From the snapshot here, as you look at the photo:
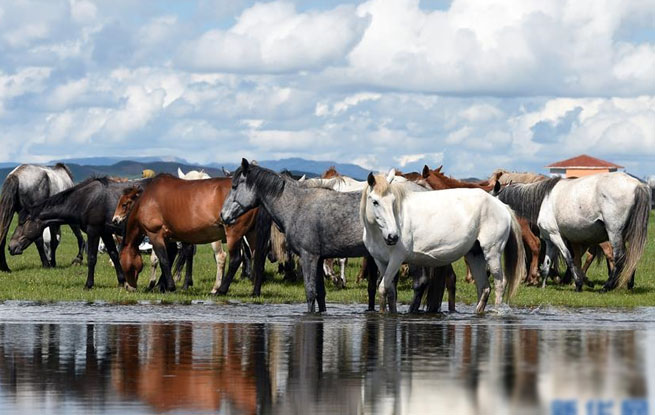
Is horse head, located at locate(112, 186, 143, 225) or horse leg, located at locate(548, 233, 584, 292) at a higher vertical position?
horse head, located at locate(112, 186, 143, 225)

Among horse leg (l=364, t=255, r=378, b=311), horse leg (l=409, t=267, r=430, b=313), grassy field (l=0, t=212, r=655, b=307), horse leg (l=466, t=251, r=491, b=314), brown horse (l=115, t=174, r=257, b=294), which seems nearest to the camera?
horse leg (l=466, t=251, r=491, b=314)

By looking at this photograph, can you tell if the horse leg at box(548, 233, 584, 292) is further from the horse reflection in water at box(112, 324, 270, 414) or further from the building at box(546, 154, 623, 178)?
the building at box(546, 154, 623, 178)

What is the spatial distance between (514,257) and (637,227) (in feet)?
18.8

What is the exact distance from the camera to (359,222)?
760 inches

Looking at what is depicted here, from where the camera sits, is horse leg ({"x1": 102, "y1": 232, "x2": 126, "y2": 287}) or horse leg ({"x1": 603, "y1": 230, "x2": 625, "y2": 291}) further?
horse leg ({"x1": 102, "y1": 232, "x2": 126, "y2": 287})

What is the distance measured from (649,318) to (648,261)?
14.0 m

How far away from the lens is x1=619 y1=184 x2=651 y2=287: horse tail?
24.0 meters

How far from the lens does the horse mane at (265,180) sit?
66.6 ft

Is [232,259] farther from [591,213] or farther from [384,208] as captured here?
[591,213]

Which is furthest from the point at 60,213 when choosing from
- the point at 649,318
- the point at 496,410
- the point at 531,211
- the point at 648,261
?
the point at 496,410

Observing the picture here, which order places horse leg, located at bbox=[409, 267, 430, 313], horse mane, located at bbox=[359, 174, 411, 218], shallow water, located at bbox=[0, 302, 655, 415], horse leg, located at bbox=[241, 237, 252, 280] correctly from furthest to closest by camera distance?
horse leg, located at bbox=[241, 237, 252, 280]
horse leg, located at bbox=[409, 267, 430, 313]
horse mane, located at bbox=[359, 174, 411, 218]
shallow water, located at bbox=[0, 302, 655, 415]

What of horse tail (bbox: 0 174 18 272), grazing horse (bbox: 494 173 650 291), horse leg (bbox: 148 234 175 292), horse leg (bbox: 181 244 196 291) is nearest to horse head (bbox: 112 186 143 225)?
horse leg (bbox: 148 234 175 292)

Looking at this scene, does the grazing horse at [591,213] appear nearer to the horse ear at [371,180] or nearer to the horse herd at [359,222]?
the horse herd at [359,222]

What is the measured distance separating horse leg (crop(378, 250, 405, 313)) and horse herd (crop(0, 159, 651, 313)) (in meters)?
0.02
